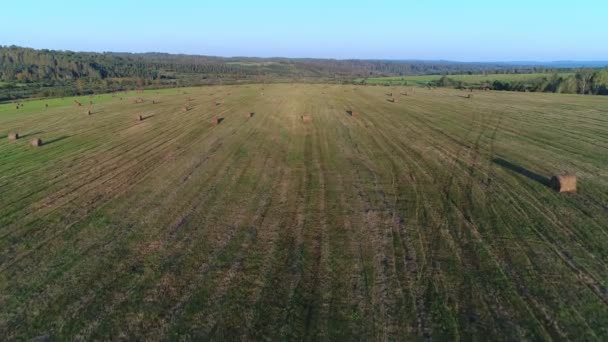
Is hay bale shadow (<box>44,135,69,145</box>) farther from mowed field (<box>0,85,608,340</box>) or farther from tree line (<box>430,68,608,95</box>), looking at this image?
tree line (<box>430,68,608,95</box>)

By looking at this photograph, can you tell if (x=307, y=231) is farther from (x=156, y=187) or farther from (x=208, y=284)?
(x=156, y=187)

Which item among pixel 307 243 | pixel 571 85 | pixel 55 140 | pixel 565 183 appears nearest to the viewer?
pixel 307 243

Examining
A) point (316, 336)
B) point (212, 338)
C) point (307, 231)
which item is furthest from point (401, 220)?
point (212, 338)

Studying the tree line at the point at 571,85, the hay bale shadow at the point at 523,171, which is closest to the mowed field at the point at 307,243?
the hay bale shadow at the point at 523,171

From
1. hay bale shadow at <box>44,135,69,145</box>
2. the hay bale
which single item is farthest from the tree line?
hay bale shadow at <box>44,135,69,145</box>

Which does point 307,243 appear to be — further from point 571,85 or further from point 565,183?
point 571,85

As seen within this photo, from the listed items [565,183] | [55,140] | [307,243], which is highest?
[565,183]

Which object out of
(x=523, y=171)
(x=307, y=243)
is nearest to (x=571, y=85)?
(x=523, y=171)
